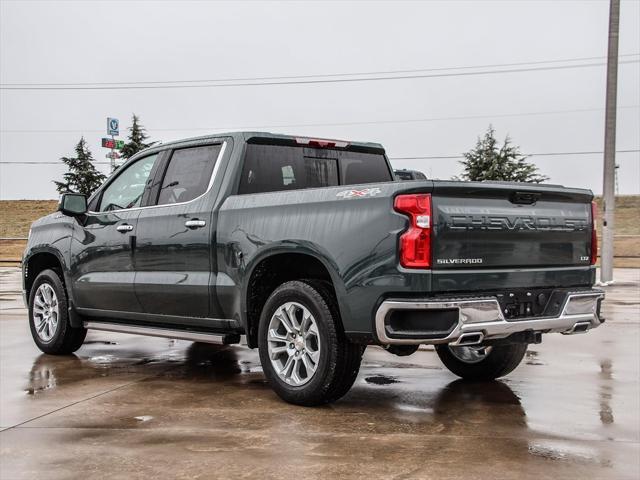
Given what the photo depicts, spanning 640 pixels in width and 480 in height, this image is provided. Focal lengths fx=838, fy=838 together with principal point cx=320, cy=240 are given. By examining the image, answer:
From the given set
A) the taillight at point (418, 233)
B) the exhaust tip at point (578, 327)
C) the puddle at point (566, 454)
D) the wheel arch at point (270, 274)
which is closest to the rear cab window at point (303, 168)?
the wheel arch at point (270, 274)

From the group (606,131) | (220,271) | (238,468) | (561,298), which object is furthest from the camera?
(606,131)

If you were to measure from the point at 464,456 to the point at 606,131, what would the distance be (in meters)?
15.3

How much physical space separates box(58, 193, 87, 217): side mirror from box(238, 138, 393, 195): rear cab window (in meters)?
2.05

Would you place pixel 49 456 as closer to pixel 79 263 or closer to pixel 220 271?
pixel 220 271

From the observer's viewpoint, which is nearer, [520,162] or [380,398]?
[380,398]

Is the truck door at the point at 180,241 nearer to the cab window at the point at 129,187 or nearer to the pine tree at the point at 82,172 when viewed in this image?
the cab window at the point at 129,187

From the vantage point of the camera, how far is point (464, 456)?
4547 millimetres

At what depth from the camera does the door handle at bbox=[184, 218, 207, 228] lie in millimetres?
6520

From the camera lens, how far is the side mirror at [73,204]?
7.76 metres

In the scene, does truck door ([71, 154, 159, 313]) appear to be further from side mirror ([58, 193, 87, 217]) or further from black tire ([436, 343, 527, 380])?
black tire ([436, 343, 527, 380])

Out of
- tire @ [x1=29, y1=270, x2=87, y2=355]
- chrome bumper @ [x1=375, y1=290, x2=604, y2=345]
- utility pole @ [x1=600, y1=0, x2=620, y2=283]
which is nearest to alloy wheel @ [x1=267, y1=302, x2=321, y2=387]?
chrome bumper @ [x1=375, y1=290, x2=604, y2=345]

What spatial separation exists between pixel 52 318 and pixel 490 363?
168 inches

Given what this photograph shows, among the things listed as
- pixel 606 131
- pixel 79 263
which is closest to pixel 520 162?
pixel 606 131

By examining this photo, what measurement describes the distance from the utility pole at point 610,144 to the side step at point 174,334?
1293 cm
